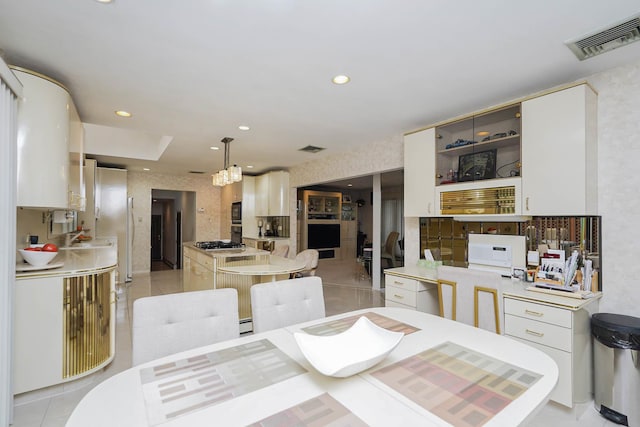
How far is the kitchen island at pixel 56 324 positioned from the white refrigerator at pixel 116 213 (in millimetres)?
4120

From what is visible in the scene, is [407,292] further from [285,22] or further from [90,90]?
[90,90]

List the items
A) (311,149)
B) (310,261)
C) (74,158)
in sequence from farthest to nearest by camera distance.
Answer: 1. (311,149)
2. (310,261)
3. (74,158)

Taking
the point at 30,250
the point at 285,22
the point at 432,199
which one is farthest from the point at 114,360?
the point at 432,199

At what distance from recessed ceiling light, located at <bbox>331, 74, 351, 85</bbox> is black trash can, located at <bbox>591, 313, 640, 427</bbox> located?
264 centimetres

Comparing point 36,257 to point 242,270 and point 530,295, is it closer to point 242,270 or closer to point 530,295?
point 242,270

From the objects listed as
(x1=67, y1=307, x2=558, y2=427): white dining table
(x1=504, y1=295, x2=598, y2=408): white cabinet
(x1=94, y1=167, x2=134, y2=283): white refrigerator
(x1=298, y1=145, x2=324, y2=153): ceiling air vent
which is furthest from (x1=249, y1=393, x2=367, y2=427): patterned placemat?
(x1=94, y1=167, x2=134, y2=283): white refrigerator

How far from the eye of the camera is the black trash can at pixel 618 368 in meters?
1.95

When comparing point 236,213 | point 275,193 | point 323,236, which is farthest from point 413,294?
point 323,236

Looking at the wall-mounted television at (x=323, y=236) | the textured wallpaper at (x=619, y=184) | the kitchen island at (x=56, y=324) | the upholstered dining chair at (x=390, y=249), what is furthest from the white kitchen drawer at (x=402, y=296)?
the wall-mounted television at (x=323, y=236)

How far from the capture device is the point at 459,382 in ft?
3.52

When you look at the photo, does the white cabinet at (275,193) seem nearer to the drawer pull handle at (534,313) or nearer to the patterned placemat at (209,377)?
the drawer pull handle at (534,313)

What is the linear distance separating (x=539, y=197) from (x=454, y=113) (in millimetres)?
1360

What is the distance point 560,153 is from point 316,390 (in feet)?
8.28

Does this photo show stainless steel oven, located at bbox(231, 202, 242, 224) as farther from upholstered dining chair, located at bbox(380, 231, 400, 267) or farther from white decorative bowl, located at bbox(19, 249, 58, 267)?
white decorative bowl, located at bbox(19, 249, 58, 267)
